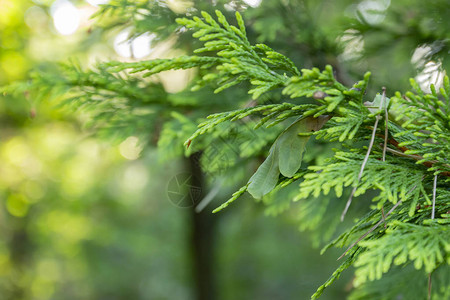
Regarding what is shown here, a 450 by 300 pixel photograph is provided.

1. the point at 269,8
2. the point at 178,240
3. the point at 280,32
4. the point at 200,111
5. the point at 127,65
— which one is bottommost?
the point at 178,240

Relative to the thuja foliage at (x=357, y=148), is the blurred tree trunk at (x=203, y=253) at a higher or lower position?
lower

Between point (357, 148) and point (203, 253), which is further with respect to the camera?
point (203, 253)

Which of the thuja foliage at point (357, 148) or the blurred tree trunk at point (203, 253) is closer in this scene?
the thuja foliage at point (357, 148)

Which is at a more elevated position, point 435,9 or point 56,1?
point 435,9

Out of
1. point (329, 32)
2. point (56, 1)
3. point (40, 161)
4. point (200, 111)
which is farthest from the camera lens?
point (40, 161)

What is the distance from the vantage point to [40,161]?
5.44 metres

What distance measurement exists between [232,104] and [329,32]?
0.53 metres

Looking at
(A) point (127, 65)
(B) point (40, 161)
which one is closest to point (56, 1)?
(A) point (127, 65)

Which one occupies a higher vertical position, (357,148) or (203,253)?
(357,148)

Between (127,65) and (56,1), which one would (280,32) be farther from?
(56,1)

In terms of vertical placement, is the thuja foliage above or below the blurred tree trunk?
above

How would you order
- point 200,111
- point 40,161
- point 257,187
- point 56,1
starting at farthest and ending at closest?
point 40,161
point 56,1
point 200,111
point 257,187

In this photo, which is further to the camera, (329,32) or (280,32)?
(280,32)

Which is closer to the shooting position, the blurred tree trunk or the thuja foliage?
the thuja foliage
